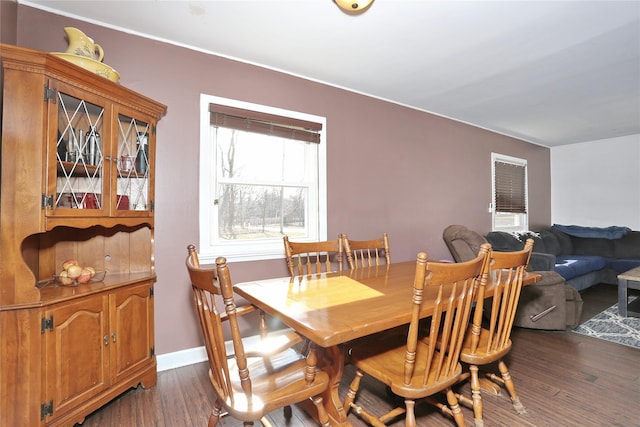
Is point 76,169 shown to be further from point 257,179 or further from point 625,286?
point 625,286

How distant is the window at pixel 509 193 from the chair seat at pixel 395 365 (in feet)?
12.9

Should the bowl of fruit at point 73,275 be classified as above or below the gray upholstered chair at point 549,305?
above

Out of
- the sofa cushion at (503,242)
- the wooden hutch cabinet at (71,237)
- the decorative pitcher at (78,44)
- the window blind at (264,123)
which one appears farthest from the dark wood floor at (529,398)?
the decorative pitcher at (78,44)

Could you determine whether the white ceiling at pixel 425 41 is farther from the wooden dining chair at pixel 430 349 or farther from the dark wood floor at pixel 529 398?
the dark wood floor at pixel 529 398

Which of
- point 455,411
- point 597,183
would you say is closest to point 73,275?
point 455,411

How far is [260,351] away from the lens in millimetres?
1544

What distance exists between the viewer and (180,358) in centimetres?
233

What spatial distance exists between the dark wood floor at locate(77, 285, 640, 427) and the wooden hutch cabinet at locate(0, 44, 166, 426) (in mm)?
154

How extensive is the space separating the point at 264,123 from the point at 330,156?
740mm

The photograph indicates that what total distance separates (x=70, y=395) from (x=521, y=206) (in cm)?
614

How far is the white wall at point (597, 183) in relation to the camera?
5.07 metres

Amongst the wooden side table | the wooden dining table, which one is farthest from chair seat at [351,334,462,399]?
the wooden side table

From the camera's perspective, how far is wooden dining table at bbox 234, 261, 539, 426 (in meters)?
1.17

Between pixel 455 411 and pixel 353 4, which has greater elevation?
pixel 353 4
